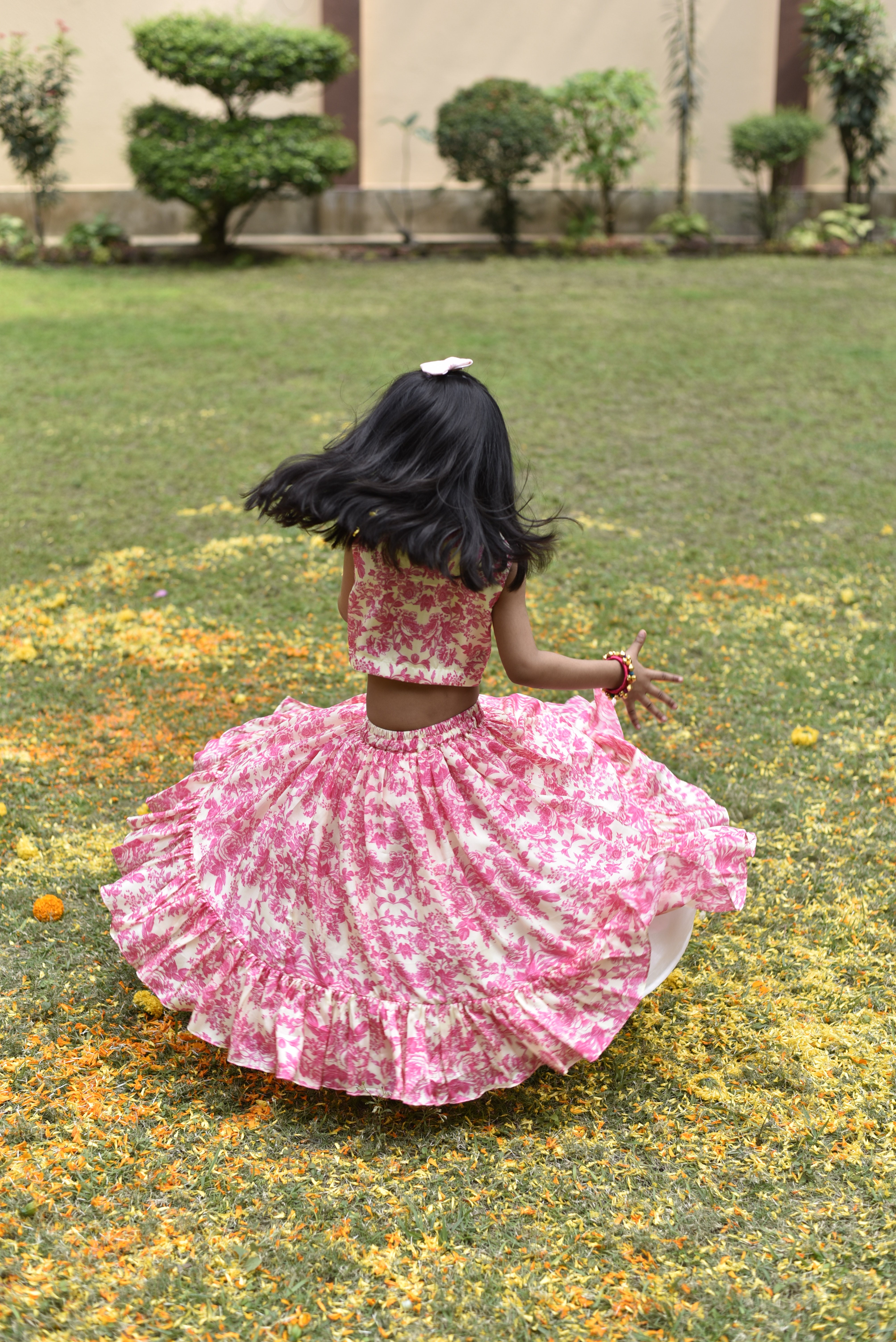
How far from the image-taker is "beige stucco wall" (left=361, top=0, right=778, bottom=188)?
1394 centimetres

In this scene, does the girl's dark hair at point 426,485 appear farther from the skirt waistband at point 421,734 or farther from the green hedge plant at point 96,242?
the green hedge plant at point 96,242

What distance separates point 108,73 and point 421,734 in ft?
43.7

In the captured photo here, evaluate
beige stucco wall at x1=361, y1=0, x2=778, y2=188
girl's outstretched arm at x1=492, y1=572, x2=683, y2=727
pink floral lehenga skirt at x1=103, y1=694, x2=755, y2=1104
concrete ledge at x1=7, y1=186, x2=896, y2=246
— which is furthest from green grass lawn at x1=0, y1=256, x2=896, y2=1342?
beige stucco wall at x1=361, y1=0, x2=778, y2=188

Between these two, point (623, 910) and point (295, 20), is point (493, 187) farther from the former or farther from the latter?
point (623, 910)

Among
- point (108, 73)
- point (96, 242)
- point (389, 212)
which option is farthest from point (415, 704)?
point (108, 73)

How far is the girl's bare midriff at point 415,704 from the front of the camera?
8.55 feet

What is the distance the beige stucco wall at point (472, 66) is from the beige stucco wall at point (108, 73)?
15 millimetres

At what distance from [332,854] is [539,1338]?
97 centimetres

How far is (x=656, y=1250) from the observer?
2160 mm

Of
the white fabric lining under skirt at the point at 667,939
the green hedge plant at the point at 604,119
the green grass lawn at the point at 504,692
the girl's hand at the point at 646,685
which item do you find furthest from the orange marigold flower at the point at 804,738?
the green hedge plant at the point at 604,119

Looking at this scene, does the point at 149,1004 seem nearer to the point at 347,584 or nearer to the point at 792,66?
the point at 347,584

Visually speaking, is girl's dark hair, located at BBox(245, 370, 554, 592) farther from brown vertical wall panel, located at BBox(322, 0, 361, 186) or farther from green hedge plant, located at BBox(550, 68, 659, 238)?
brown vertical wall panel, located at BBox(322, 0, 361, 186)

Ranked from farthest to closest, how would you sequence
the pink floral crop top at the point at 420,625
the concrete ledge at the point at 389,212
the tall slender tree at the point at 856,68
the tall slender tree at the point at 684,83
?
the concrete ledge at the point at 389,212 < the tall slender tree at the point at 684,83 < the tall slender tree at the point at 856,68 < the pink floral crop top at the point at 420,625

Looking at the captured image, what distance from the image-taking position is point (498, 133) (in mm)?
12289
